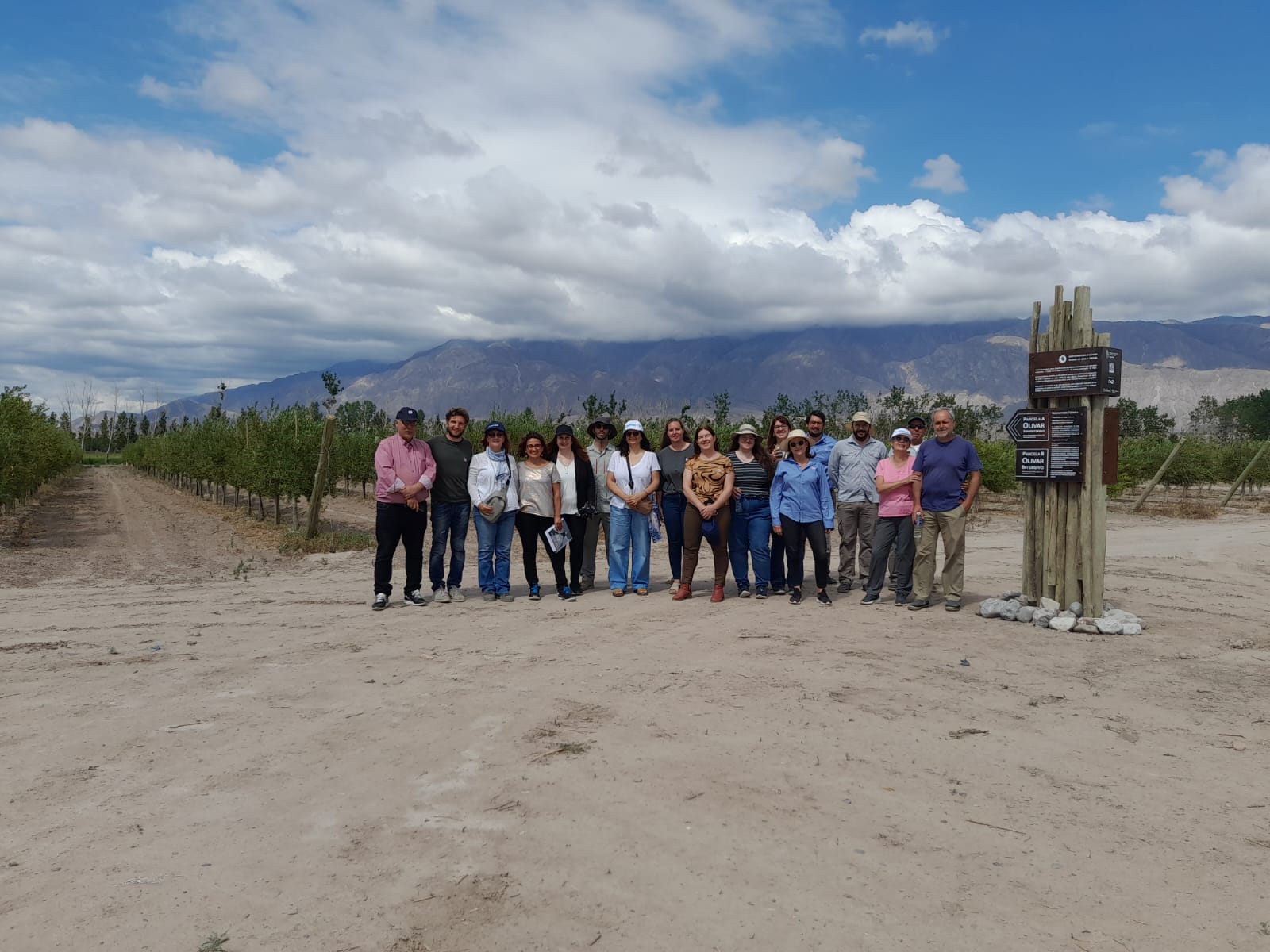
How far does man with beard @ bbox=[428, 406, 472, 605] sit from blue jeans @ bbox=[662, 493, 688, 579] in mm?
1863

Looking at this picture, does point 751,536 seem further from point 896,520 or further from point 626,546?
point 896,520

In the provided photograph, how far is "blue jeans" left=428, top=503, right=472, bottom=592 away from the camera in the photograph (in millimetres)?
7414

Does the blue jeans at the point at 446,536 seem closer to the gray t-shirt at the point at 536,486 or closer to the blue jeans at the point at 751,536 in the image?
the gray t-shirt at the point at 536,486

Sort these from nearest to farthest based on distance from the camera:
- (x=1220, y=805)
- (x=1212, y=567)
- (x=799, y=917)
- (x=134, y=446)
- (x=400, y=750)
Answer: (x=799, y=917) → (x=1220, y=805) → (x=400, y=750) → (x=1212, y=567) → (x=134, y=446)

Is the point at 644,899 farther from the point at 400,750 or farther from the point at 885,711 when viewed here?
the point at 885,711

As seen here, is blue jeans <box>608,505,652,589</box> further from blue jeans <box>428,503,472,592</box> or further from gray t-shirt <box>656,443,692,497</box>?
blue jeans <box>428,503,472,592</box>

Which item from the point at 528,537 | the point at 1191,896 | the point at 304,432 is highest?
the point at 304,432

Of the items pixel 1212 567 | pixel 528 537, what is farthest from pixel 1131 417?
pixel 528 537

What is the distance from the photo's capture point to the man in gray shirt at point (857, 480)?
25.6ft

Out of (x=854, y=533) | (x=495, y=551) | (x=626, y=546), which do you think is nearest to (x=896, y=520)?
(x=854, y=533)

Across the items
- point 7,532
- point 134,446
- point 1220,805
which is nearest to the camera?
point 1220,805

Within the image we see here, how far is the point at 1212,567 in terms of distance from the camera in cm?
1019

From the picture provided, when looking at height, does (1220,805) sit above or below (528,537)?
below

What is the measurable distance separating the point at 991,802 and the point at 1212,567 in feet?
29.0
